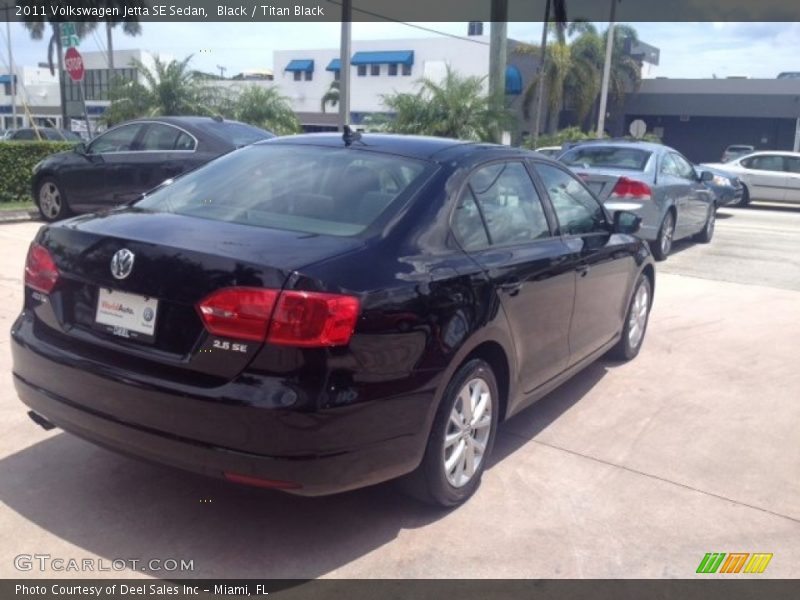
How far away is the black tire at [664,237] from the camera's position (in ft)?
34.9

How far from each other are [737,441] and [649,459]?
2.20ft

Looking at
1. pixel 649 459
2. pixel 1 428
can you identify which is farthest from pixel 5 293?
pixel 649 459

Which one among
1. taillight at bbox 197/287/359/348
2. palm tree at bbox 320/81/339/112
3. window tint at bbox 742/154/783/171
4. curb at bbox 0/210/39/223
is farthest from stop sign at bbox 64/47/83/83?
palm tree at bbox 320/81/339/112

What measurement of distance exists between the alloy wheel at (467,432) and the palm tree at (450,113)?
1611 cm

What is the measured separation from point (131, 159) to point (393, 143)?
7.24 meters

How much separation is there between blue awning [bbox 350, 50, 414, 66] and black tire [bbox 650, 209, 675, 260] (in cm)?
3929

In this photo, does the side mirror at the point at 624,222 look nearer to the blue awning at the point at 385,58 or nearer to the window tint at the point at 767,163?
the window tint at the point at 767,163

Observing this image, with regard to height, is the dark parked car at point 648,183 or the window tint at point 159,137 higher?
the window tint at point 159,137

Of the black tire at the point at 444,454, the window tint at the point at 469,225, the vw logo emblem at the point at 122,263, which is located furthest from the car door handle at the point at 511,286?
the vw logo emblem at the point at 122,263

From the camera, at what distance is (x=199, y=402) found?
2.96m

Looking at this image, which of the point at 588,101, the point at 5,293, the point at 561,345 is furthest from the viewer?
the point at 588,101

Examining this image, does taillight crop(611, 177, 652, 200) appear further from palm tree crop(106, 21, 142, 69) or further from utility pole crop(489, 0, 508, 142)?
palm tree crop(106, 21, 142, 69)

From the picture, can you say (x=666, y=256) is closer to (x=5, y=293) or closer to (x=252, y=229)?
(x=5, y=293)

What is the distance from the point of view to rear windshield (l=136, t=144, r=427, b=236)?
3.60 meters
